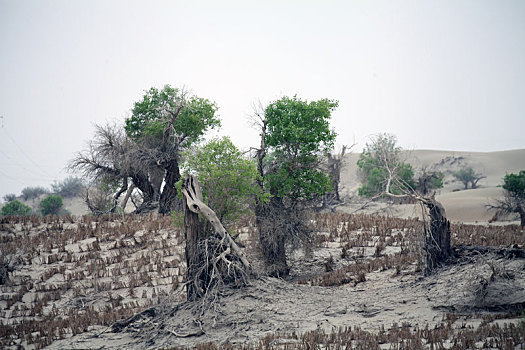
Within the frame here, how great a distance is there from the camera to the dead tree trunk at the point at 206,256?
942 centimetres

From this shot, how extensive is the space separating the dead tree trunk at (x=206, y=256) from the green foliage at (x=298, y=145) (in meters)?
3.87

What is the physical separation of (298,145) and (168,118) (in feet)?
33.0

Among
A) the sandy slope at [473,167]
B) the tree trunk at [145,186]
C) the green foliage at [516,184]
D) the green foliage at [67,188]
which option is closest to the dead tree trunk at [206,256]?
the tree trunk at [145,186]

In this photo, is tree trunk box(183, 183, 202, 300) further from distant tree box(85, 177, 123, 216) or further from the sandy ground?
distant tree box(85, 177, 123, 216)

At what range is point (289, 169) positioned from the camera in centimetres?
1339

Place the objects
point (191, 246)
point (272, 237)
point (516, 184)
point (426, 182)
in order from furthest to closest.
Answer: point (426, 182) < point (516, 184) < point (272, 237) < point (191, 246)

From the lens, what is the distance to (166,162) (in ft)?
71.8

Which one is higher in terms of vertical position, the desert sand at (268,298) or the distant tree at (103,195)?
the distant tree at (103,195)

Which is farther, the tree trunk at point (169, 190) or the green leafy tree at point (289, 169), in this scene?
the tree trunk at point (169, 190)

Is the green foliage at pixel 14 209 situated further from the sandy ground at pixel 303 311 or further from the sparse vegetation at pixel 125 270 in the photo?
the sandy ground at pixel 303 311

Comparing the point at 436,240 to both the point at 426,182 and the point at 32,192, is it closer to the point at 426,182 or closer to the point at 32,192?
the point at 426,182

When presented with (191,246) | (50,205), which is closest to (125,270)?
(191,246)

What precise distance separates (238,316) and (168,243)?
793 centimetres

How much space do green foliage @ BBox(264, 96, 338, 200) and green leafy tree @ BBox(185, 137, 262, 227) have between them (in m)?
1.72
